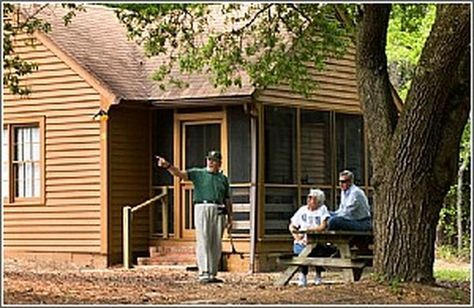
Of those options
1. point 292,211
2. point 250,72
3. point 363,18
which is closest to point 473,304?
point 363,18

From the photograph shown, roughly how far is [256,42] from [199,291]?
22.0ft

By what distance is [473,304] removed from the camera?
34.6ft

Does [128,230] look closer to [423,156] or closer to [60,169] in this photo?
[60,169]

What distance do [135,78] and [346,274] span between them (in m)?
8.92

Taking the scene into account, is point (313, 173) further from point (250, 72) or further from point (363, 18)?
point (363, 18)

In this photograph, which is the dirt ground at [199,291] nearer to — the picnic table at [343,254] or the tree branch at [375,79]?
the picnic table at [343,254]

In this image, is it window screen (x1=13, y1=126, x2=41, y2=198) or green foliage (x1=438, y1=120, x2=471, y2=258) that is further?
green foliage (x1=438, y1=120, x2=471, y2=258)

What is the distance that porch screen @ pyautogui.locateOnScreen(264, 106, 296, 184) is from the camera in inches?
778

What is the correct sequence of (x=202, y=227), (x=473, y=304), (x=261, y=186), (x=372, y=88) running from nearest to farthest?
1. (x=473, y=304)
2. (x=372, y=88)
3. (x=202, y=227)
4. (x=261, y=186)

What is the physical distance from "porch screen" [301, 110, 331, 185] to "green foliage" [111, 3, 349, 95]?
1635 millimetres

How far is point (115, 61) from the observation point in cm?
2159

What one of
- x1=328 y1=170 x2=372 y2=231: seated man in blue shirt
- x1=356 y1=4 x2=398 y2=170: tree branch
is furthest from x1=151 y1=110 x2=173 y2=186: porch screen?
x1=356 y1=4 x2=398 y2=170: tree branch

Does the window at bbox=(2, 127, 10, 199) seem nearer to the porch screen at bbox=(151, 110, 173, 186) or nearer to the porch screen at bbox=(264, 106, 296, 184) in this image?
the porch screen at bbox=(151, 110, 173, 186)

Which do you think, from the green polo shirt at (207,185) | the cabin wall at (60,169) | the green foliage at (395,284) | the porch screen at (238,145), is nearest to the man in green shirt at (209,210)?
the green polo shirt at (207,185)
